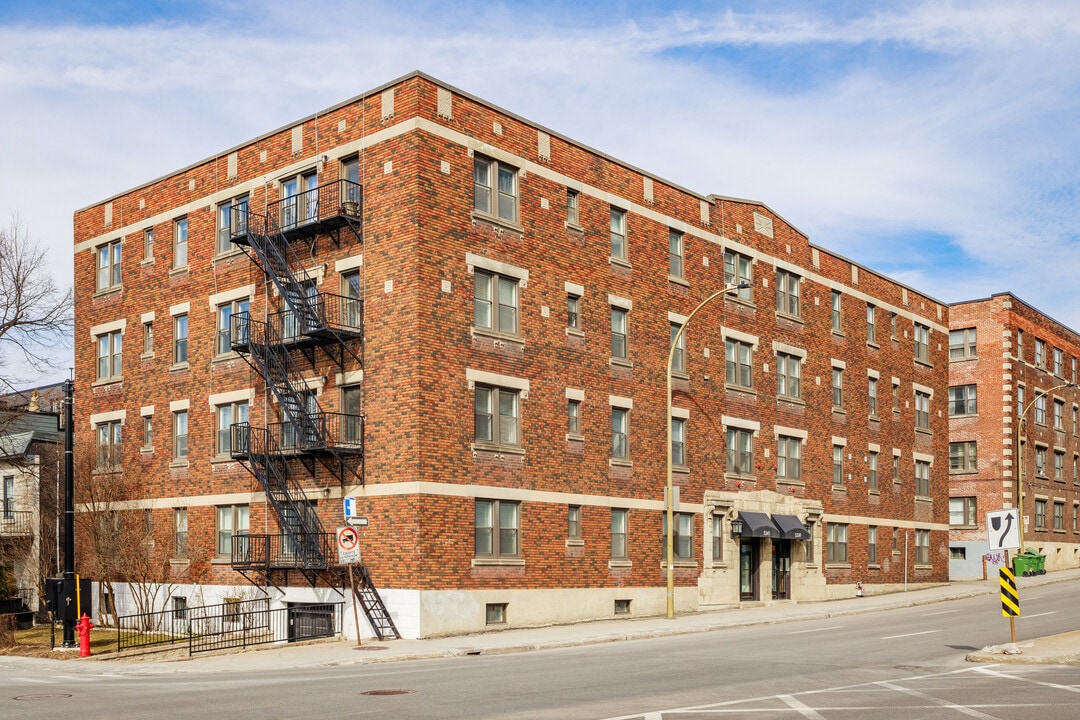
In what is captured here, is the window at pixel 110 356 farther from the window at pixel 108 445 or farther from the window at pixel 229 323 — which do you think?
the window at pixel 229 323

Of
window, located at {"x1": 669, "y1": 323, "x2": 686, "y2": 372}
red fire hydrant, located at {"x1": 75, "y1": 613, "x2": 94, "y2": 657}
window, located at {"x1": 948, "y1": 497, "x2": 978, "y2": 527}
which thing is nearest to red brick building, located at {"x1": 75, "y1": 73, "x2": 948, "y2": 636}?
window, located at {"x1": 669, "y1": 323, "x2": 686, "y2": 372}

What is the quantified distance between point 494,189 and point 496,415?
6.45 metres

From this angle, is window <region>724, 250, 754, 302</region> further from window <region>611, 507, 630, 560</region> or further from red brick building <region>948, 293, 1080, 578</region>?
red brick building <region>948, 293, 1080, 578</region>

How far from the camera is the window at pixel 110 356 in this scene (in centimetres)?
4069

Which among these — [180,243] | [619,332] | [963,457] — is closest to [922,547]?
[963,457]

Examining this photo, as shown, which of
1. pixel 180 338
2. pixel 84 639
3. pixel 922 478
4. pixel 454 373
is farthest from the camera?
pixel 922 478

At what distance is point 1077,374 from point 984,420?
1523 centimetres

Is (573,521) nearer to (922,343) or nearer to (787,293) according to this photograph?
(787,293)

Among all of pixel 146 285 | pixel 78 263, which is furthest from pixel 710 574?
pixel 78 263

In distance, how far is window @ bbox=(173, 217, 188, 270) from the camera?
1507 inches

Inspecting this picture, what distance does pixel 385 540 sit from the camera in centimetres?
3006

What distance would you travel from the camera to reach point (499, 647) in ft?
86.8

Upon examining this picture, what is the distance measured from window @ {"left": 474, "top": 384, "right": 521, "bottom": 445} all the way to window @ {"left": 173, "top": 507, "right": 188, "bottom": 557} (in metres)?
11.4

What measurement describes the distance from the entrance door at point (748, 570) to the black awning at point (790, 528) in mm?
1184
